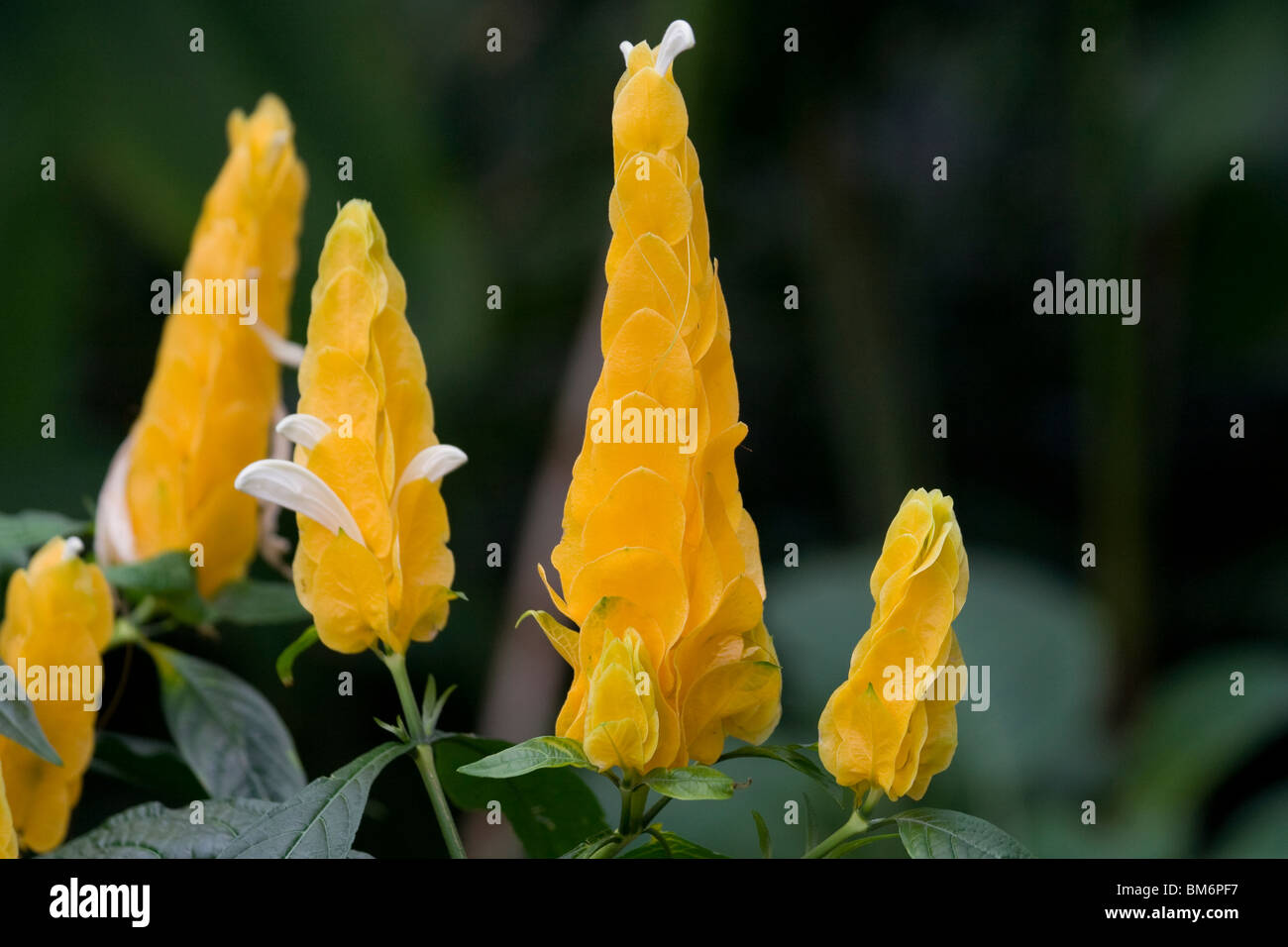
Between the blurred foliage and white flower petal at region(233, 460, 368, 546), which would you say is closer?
white flower petal at region(233, 460, 368, 546)

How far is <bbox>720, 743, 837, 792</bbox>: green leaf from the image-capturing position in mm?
347

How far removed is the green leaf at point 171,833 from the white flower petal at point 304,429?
5.1 inches

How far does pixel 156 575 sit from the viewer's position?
493 mm

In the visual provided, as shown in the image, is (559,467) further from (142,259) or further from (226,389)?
(142,259)

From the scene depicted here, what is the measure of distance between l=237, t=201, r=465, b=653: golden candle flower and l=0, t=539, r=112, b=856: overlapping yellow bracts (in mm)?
127

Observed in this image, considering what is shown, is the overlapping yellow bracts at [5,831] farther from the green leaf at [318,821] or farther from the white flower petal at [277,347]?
the white flower petal at [277,347]

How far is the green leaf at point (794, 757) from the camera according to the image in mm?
347

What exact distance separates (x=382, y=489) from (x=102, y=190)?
1.36 meters

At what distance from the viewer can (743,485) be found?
1.87 meters

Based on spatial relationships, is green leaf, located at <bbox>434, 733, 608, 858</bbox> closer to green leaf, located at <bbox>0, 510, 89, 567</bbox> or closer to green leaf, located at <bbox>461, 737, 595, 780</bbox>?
green leaf, located at <bbox>461, 737, 595, 780</bbox>

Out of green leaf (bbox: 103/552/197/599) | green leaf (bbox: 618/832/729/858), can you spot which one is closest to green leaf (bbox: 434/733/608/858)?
green leaf (bbox: 618/832/729/858)

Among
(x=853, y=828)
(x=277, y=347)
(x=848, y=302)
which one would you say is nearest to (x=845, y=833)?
(x=853, y=828)

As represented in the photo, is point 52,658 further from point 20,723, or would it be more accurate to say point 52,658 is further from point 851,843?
point 851,843

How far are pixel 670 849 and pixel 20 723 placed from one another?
0.20 m
